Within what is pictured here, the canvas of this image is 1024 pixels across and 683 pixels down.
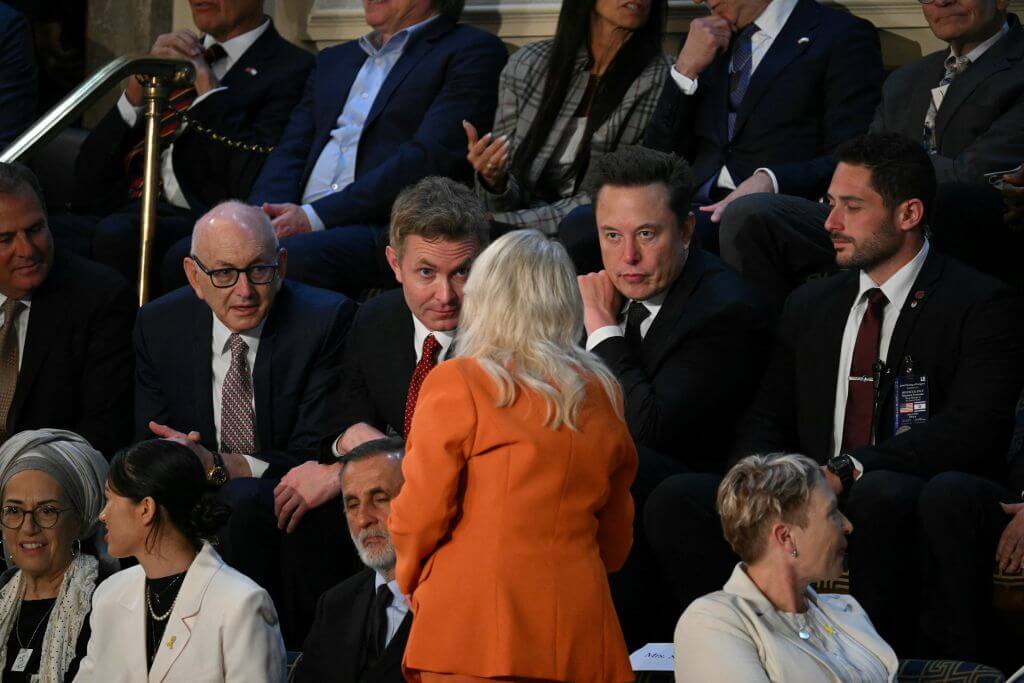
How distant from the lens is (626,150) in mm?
4078

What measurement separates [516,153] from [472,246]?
1097 mm

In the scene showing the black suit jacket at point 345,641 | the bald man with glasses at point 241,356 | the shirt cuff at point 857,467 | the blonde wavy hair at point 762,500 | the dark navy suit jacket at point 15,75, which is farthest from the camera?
the dark navy suit jacket at point 15,75

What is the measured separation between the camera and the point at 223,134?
5477 mm

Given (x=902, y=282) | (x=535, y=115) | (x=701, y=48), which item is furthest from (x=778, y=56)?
(x=902, y=282)

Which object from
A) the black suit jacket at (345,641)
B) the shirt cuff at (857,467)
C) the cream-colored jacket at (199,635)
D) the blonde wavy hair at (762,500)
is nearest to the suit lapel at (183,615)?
the cream-colored jacket at (199,635)

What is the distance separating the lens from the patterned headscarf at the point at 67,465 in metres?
Answer: 3.82

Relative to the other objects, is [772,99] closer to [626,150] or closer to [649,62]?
[649,62]

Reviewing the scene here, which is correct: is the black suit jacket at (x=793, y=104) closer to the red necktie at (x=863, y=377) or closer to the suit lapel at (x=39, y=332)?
the red necktie at (x=863, y=377)

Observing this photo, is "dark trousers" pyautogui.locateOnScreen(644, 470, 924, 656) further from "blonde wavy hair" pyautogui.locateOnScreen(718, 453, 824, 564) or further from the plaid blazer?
the plaid blazer

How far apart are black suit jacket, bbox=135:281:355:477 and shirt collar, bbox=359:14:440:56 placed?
1244 mm

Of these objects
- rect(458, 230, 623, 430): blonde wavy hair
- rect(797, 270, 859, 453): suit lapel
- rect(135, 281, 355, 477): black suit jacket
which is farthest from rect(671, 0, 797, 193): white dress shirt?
rect(458, 230, 623, 430): blonde wavy hair

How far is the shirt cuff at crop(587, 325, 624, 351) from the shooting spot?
377 cm

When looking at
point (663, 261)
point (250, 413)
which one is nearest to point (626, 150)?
point (663, 261)

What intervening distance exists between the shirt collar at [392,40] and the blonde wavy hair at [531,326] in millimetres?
2566
